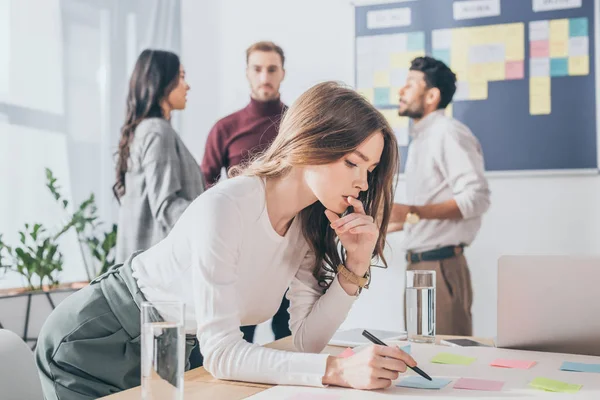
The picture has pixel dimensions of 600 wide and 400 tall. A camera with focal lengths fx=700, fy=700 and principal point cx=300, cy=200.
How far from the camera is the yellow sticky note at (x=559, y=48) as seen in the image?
342cm

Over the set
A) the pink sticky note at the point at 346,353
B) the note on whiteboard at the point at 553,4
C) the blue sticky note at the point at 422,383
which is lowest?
the blue sticky note at the point at 422,383

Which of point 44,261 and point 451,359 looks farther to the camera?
point 44,261

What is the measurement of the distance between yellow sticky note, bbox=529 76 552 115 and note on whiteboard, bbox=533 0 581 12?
339 mm

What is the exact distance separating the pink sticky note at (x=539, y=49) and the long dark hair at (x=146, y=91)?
69.1 inches

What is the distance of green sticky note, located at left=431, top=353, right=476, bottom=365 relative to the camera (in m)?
1.36

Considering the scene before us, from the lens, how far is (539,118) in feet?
11.4

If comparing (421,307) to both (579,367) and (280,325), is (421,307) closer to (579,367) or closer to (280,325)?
(579,367)

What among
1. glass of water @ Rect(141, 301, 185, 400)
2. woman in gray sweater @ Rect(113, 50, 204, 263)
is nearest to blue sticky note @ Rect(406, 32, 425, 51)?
woman in gray sweater @ Rect(113, 50, 204, 263)

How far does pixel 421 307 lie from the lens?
5.35 ft

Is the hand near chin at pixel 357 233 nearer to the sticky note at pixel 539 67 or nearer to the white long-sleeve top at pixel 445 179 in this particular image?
the white long-sleeve top at pixel 445 179

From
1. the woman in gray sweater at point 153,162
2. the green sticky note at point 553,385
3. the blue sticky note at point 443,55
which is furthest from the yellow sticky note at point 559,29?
the green sticky note at point 553,385

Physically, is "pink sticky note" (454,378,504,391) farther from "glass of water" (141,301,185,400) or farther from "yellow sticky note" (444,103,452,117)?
"yellow sticky note" (444,103,452,117)

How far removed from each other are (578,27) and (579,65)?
19 cm

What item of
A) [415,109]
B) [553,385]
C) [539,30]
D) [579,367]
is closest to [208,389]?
[553,385]
